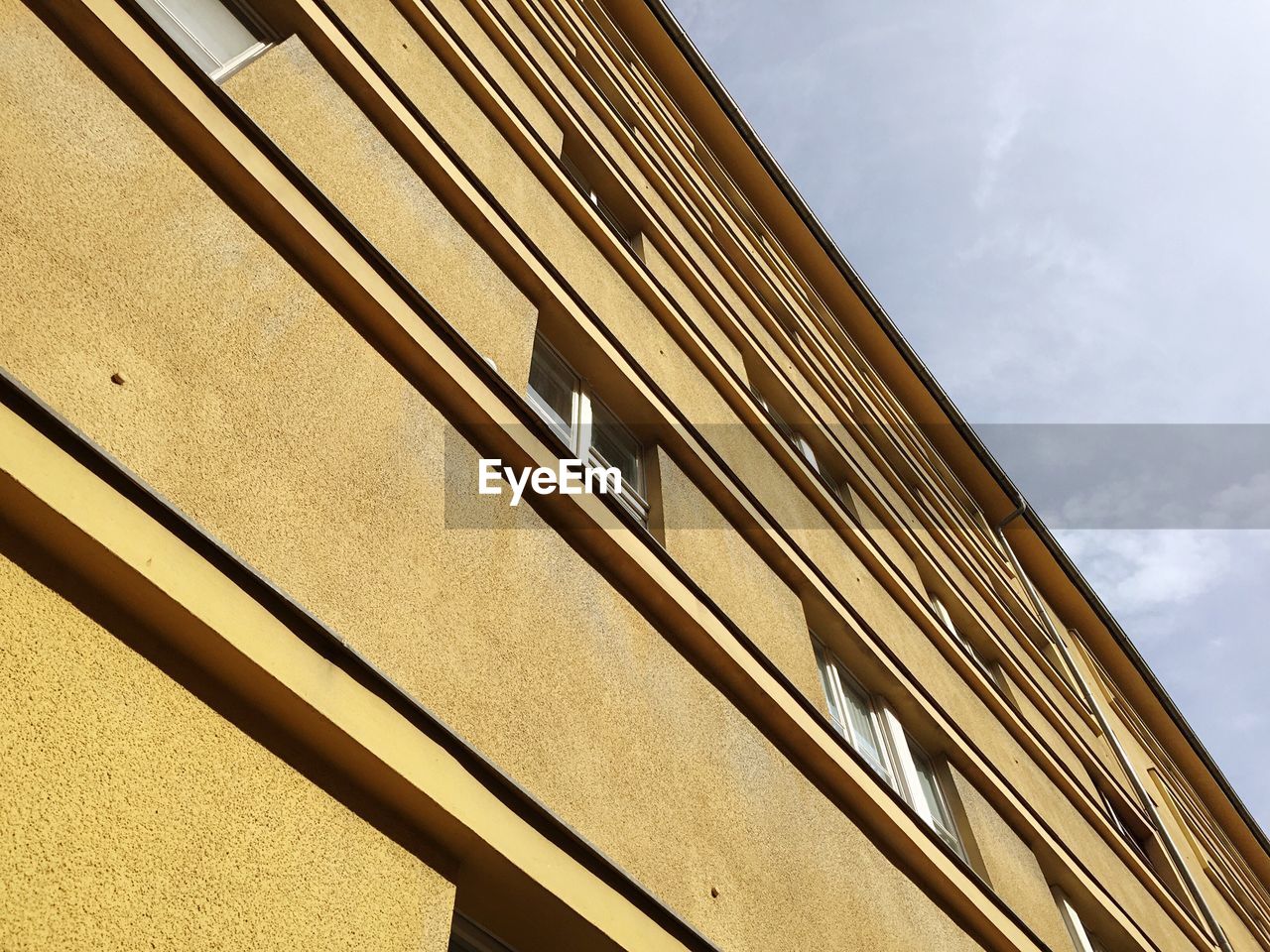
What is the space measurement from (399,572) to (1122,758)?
46.6ft

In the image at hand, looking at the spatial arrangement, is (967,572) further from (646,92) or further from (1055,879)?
(646,92)

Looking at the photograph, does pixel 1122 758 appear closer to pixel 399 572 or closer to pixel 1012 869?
pixel 1012 869

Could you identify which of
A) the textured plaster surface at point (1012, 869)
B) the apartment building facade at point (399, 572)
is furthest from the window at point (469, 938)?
the textured plaster surface at point (1012, 869)

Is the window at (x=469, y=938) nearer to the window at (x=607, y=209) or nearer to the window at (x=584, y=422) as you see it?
the window at (x=584, y=422)

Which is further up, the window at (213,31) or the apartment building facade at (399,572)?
the window at (213,31)

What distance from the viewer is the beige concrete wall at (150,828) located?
197 centimetres

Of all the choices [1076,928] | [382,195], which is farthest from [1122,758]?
[382,195]

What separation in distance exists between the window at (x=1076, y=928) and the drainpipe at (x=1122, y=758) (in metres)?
4.59

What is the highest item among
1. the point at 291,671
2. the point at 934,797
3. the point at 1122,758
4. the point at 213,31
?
the point at 1122,758

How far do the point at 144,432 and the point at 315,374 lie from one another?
0.86 metres

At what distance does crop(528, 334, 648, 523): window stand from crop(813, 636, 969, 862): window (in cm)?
213

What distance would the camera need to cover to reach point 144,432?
2875 mm

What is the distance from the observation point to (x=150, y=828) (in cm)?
217

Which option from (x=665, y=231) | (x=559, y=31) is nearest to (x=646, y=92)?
(x=559, y=31)
